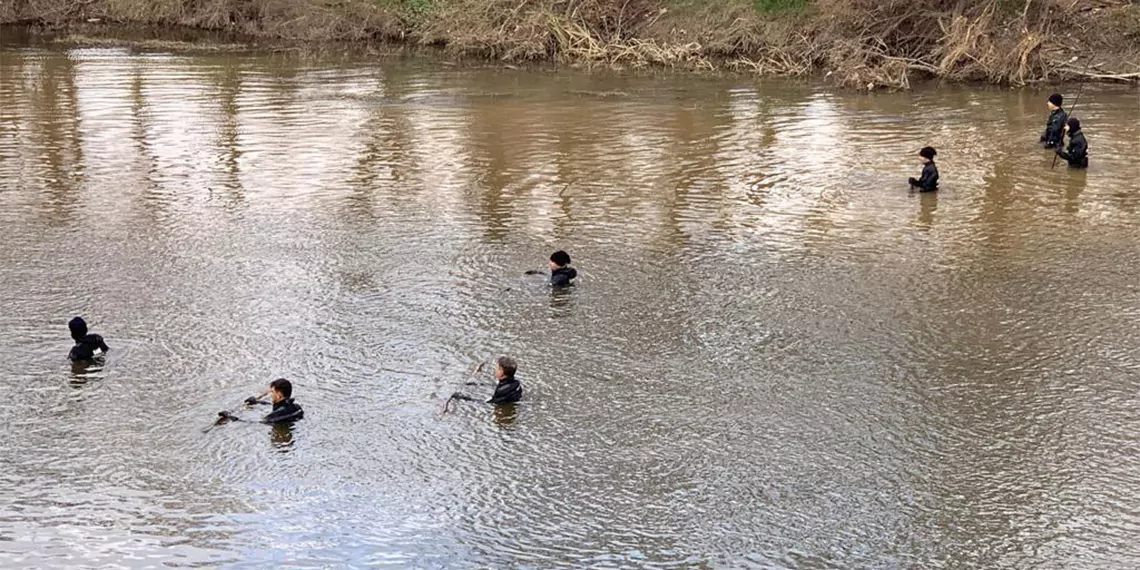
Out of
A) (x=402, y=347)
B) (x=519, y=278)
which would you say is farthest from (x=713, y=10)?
(x=402, y=347)

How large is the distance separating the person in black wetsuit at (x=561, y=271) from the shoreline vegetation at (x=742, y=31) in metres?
15.3

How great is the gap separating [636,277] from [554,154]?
6.84 meters

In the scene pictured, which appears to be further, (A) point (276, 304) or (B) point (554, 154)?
(B) point (554, 154)

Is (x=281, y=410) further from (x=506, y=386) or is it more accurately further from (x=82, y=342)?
(x=82, y=342)

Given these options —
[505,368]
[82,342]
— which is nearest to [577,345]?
[505,368]

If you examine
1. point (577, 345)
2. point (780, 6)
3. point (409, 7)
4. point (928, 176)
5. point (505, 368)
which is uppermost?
point (409, 7)

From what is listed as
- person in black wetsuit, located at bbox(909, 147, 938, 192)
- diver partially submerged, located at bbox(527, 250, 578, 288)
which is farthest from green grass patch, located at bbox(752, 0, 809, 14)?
diver partially submerged, located at bbox(527, 250, 578, 288)

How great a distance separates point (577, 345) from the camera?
12.3 metres

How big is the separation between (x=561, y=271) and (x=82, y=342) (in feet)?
15.7

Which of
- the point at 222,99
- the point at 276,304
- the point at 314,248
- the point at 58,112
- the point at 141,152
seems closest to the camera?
the point at 276,304

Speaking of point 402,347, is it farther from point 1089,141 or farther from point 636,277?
point 1089,141

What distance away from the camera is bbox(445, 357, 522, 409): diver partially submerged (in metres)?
10.7

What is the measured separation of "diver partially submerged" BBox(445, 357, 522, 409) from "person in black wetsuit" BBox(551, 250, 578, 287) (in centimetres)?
295

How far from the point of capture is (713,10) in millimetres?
32688
